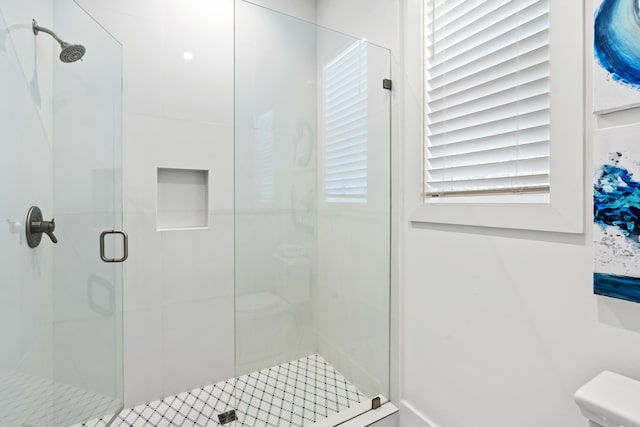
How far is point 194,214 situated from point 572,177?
1.70 metres

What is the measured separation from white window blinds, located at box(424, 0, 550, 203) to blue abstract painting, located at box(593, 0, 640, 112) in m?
0.14

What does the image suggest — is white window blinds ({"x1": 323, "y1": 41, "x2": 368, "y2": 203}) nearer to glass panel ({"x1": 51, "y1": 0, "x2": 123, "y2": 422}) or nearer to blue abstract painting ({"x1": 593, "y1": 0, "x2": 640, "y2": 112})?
blue abstract painting ({"x1": 593, "y1": 0, "x2": 640, "y2": 112})

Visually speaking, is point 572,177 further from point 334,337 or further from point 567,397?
point 334,337

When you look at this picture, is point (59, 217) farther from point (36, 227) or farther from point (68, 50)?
point (68, 50)

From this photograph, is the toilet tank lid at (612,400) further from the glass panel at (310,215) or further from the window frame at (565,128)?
the glass panel at (310,215)

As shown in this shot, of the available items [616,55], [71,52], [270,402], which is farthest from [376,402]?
[71,52]

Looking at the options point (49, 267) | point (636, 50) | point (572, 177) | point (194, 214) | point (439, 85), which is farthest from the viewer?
point (194, 214)

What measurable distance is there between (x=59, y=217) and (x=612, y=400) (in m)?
1.75

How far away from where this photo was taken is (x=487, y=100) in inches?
44.0

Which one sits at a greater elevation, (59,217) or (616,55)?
(616,55)

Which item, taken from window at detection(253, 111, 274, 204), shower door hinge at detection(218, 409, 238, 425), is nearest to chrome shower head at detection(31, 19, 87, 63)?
window at detection(253, 111, 274, 204)

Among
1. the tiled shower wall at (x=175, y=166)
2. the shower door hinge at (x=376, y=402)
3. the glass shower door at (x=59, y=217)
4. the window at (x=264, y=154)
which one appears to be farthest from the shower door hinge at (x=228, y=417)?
the window at (x=264, y=154)

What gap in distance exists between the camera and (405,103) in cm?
143

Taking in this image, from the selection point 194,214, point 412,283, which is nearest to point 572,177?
point 412,283
